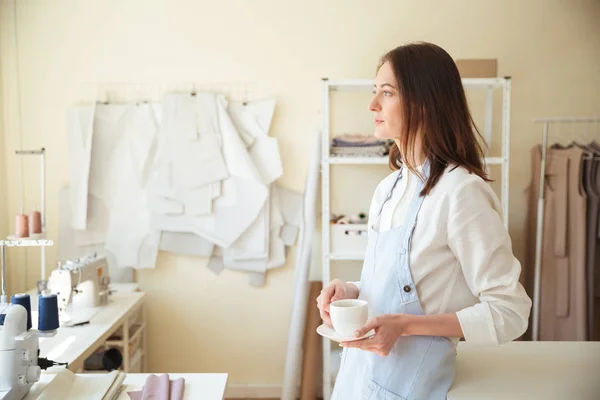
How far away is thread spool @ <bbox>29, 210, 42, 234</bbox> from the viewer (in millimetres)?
2852

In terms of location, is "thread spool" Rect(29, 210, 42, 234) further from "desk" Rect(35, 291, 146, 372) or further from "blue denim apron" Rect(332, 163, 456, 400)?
"blue denim apron" Rect(332, 163, 456, 400)

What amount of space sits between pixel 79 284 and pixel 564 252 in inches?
97.6

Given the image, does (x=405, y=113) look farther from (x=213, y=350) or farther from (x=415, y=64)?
(x=213, y=350)

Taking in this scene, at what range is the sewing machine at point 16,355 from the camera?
1570 millimetres

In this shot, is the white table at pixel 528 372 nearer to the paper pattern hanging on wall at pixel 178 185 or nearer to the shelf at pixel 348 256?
the shelf at pixel 348 256

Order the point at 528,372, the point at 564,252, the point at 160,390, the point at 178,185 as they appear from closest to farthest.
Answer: the point at 528,372 → the point at 160,390 → the point at 564,252 → the point at 178,185

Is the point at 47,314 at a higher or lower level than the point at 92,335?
higher

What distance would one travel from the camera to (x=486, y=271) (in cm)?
127

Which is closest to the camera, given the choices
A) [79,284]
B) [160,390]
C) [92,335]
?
[160,390]

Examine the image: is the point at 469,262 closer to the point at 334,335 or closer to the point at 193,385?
the point at 334,335

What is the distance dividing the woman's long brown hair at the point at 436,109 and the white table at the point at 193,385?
946 millimetres

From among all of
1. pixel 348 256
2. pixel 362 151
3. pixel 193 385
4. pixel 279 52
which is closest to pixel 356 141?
pixel 362 151

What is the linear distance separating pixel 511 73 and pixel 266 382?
238 cm

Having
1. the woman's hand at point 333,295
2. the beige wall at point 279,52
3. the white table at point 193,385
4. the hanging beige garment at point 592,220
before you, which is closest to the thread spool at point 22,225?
the beige wall at point 279,52
